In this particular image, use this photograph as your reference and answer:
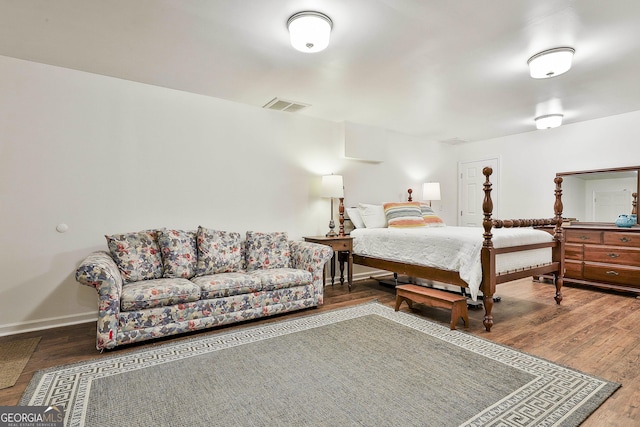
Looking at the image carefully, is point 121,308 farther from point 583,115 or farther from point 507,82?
point 583,115

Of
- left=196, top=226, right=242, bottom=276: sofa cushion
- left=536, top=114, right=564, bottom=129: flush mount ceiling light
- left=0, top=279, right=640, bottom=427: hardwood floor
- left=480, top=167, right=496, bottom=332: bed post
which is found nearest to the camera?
left=0, top=279, right=640, bottom=427: hardwood floor

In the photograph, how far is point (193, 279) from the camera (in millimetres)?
3125

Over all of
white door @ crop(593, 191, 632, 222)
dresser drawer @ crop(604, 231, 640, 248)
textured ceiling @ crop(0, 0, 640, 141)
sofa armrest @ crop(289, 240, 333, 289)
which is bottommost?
sofa armrest @ crop(289, 240, 333, 289)

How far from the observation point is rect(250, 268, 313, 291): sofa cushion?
3.19 metres

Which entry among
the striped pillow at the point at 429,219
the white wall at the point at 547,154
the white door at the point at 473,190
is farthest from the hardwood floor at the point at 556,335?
the white door at the point at 473,190

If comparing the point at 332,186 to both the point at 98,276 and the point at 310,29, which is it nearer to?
the point at 310,29

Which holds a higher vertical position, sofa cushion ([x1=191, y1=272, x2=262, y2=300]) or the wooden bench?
sofa cushion ([x1=191, y1=272, x2=262, y2=300])

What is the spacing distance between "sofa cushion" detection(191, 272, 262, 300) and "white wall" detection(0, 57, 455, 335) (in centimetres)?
93

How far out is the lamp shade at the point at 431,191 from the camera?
5.74m

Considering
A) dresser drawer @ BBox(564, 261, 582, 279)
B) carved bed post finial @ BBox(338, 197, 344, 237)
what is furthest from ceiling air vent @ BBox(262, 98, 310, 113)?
dresser drawer @ BBox(564, 261, 582, 279)

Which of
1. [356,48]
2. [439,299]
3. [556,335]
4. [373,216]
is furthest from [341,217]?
[556,335]

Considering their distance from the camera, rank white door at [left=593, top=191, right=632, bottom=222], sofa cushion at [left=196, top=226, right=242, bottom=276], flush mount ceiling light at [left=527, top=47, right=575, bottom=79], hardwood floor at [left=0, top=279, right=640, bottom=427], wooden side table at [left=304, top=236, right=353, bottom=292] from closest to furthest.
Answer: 1. hardwood floor at [left=0, top=279, right=640, bottom=427]
2. flush mount ceiling light at [left=527, top=47, right=575, bottom=79]
3. sofa cushion at [left=196, top=226, right=242, bottom=276]
4. wooden side table at [left=304, top=236, right=353, bottom=292]
5. white door at [left=593, top=191, right=632, bottom=222]

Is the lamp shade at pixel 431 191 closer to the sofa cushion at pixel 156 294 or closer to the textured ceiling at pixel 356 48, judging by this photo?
the textured ceiling at pixel 356 48

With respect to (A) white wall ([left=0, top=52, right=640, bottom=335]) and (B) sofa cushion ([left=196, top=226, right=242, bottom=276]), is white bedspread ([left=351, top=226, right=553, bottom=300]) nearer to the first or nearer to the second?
(A) white wall ([left=0, top=52, right=640, bottom=335])
